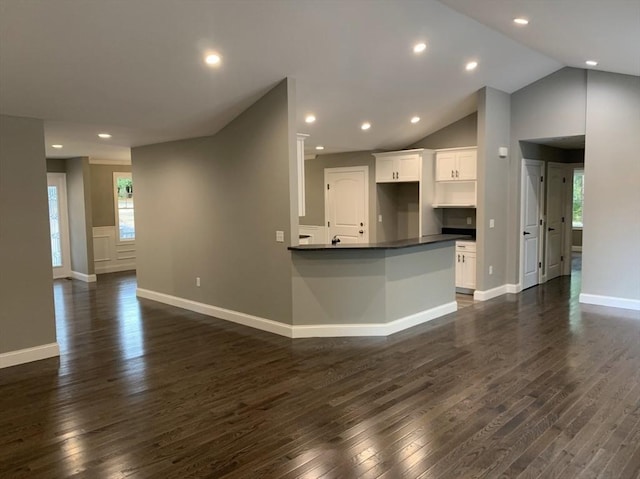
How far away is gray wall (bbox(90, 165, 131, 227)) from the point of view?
33.3 feet

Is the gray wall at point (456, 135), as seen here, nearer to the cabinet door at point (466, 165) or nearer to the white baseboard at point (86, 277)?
the cabinet door at point (466, 165)

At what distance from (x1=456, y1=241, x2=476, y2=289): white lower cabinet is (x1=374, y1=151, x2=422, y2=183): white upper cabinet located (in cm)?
140

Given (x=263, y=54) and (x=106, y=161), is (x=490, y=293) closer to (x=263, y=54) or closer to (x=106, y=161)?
(x=263, y=54)

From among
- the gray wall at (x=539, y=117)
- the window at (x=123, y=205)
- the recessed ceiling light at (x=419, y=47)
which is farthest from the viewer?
the window at (x=123, y=205)

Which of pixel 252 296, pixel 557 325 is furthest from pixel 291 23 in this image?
pixel 557 325

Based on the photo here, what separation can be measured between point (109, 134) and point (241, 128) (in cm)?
182

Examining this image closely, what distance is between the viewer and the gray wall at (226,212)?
530 cm

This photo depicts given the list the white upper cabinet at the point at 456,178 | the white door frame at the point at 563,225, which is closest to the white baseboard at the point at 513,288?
the white door frame at the point at 563,225

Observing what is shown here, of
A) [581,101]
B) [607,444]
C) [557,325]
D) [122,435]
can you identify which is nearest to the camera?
[607,444]

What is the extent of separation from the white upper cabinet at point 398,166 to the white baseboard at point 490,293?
7.02ft

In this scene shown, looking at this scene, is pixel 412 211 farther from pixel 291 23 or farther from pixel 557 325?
pixel 291 23

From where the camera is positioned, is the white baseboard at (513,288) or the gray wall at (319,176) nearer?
the white baseboard at (513,288)

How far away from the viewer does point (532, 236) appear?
26.1 feet

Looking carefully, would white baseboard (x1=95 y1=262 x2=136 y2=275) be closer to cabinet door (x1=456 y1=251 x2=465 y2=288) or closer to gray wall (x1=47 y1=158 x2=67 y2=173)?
gray wall (x1=47 y1=158 x2=67 y2=173)
